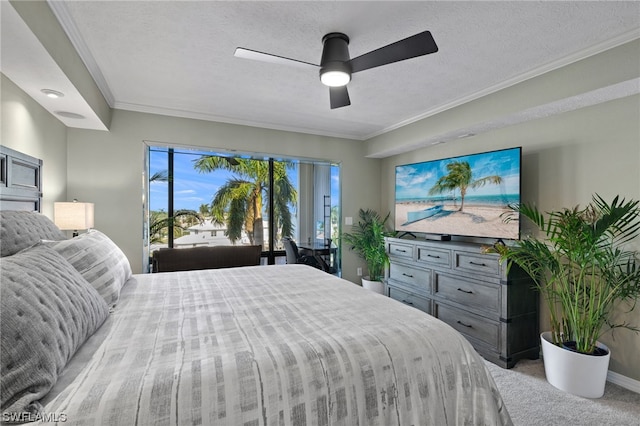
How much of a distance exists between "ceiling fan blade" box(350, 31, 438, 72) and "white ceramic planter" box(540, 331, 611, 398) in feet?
7.59

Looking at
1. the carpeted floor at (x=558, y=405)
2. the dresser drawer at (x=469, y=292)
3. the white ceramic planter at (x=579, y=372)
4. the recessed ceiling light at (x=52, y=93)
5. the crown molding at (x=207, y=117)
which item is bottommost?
the carpeted floor at (x=558, y=405)

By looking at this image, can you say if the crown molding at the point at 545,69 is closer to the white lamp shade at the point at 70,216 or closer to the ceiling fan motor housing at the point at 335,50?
the ceiling fan motor housing at the point at 335,50

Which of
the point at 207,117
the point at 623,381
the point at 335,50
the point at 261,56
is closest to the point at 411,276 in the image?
the point at 623,381

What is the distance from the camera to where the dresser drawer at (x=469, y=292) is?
2.63m

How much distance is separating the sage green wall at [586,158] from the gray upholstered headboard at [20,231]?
3853mm

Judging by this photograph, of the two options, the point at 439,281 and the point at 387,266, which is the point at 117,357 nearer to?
the point at 439,281

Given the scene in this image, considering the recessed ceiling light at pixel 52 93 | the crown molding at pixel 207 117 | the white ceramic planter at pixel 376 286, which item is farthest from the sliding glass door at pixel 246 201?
the recessed ceiling light at pixel 52 93

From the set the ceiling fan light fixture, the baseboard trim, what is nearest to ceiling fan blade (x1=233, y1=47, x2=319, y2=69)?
the ceiling fan light fixture

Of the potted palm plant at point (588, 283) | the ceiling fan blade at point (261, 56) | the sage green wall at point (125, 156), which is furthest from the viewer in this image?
the sage green wall at point (125, 156)

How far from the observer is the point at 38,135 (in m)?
2.49

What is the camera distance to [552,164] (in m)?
2.76

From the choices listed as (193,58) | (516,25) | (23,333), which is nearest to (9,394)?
(23,333)

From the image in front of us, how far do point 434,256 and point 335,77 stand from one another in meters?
2.17

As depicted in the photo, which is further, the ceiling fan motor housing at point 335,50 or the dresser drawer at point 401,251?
the dresser drawer at point 401,251
